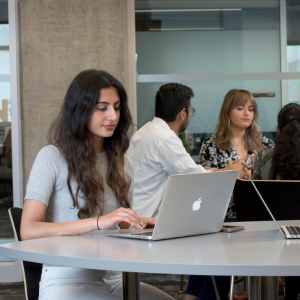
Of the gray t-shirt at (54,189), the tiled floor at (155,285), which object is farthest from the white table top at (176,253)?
the tiled floor at (155,285)

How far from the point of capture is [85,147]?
192 centimetres

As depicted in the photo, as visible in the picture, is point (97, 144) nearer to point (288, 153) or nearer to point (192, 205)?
→ point (192, 205)

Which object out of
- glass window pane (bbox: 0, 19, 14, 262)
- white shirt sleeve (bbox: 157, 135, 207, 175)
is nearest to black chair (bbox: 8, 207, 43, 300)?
white shirt sleeve (bbox: 157, 135, 207, 175)

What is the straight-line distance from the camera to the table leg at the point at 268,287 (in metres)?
1.35

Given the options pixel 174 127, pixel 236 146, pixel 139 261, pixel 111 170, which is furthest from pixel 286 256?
pixel 236 146

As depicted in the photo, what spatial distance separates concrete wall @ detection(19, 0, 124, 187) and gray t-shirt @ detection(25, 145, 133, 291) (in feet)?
8.12

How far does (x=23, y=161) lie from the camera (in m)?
4.27

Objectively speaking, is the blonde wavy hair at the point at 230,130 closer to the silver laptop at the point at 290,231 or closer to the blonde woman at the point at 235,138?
the blonde woman at the point at 235,138

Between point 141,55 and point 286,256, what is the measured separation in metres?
3.70

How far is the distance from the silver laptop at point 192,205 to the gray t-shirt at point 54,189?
299 mm

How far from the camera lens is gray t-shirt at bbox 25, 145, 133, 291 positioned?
172 cm

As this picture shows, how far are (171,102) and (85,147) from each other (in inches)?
57.6

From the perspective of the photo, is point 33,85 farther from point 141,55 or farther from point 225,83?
point 225,83

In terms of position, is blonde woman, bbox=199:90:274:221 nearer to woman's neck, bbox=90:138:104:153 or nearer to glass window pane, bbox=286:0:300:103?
glass window pane, bbox=286:0:300:103
